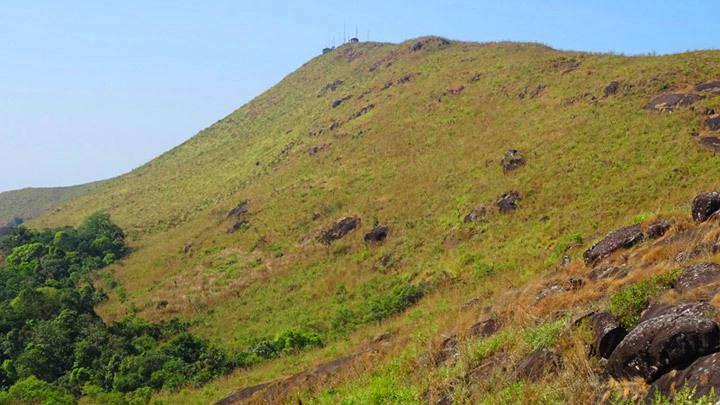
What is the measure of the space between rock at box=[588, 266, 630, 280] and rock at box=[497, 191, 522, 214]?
19.0 m

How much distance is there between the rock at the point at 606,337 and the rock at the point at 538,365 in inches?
21.0

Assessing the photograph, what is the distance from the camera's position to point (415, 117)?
196ft

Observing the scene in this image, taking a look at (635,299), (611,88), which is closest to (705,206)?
(635,299)

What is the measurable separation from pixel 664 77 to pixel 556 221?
2152 cm

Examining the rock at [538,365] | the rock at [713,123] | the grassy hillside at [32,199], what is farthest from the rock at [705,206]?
the grassy hillside at [32,199]

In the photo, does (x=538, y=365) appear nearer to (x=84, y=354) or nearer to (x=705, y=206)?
(x=705, y=206)

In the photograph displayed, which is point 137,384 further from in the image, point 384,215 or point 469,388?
point 384,215

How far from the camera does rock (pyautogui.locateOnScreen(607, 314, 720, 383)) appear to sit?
637 centimetres

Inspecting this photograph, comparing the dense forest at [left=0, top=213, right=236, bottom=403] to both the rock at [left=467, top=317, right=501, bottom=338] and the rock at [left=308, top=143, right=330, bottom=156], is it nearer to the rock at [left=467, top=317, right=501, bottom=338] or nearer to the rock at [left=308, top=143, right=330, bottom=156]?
the rock at [left=467, top=317, right=501, bottom=338]

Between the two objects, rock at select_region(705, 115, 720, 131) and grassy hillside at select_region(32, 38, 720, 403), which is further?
rock at select_region(705, 115, 720, 131)

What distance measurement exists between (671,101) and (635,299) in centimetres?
3318

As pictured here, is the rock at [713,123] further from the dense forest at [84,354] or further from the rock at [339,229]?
the dense forest at [84,354]

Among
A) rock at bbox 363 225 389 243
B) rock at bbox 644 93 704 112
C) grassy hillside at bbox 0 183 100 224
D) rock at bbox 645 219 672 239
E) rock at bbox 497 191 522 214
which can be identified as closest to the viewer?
rock at bbox 645 219 672 239

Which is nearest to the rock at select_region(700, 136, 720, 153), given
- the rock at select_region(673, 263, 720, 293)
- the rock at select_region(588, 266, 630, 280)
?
the rock at select_region(588, 266, 630, 280)
